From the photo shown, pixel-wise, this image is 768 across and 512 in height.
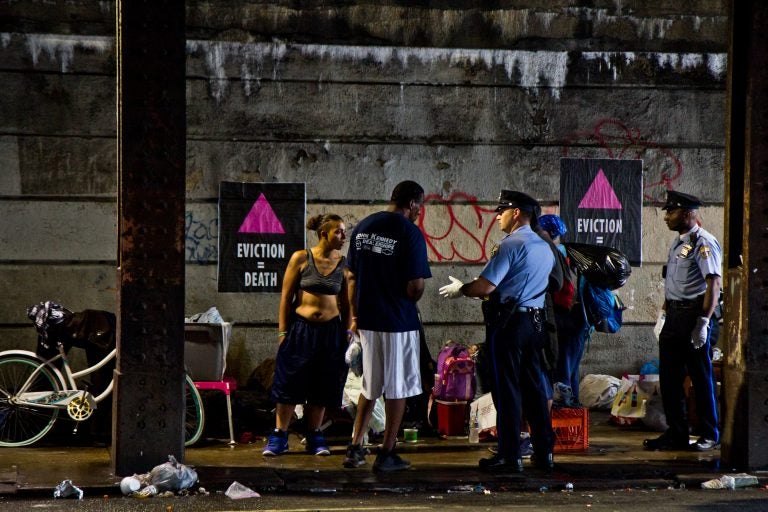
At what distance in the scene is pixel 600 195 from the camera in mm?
11859

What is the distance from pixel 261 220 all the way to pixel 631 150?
3872 millimetres

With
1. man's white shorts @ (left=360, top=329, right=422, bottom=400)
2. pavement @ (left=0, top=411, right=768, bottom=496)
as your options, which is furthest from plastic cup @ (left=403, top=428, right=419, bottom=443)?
man's white shorts @ (left=360, top=329, right=422, bottom=400)

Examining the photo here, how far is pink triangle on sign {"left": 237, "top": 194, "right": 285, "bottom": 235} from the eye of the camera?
37.0 feet

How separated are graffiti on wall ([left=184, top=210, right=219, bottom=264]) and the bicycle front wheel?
209 cm

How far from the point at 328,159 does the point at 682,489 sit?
197 inches

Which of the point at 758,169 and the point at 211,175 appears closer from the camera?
the point at 758,169

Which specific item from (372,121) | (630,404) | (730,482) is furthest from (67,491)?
(630,404)

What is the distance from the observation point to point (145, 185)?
7.73 meters

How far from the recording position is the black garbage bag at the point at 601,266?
9633 millimetres

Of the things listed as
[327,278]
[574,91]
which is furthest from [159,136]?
[574,91]

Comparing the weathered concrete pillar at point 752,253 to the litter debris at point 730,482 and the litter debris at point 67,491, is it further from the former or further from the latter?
the litter debris at point 67,491

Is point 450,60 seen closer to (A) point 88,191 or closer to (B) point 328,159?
(B) point 328,159

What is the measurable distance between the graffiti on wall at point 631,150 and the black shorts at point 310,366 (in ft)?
13.2

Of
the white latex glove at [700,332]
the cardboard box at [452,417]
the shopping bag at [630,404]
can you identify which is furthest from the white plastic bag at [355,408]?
the white latex glove at [700,332]
